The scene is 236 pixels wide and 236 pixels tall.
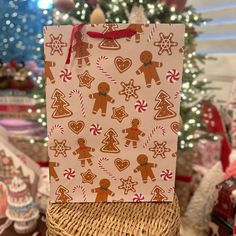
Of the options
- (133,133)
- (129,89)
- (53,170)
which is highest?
(129,89)

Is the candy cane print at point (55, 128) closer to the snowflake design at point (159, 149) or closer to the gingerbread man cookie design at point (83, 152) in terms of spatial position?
the gingerbread man cookie design at point (83, 152)

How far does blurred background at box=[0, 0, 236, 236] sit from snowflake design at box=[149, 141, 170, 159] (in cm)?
39

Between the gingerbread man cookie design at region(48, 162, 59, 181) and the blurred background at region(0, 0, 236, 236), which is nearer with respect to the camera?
the gingerbread man cookie design at region(48, 162, 59, 181)

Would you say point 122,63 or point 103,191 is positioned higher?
point 122,63

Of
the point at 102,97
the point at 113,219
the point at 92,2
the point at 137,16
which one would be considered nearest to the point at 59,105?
the point at 102,97

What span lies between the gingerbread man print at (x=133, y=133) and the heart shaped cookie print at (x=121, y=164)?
5cm

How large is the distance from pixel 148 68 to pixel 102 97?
142mm

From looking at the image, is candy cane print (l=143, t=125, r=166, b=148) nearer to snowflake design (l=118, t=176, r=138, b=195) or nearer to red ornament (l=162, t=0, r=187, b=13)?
snowflake design (l=118, t=176, r=138, b=195)

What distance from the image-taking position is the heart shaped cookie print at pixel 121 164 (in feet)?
2.92

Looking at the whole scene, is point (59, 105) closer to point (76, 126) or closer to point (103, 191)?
point (76, 126)

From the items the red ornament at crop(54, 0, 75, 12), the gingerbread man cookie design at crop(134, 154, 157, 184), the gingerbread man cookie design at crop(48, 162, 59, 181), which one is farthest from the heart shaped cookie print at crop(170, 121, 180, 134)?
the red ornament at crop(54, 0, 75, 12)

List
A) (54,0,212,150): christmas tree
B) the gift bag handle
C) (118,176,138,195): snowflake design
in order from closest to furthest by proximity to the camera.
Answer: the gift bag handle → (118,176,138,195): snowflake design → (54,0,212,150): christmas tree

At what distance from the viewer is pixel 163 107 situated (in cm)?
85

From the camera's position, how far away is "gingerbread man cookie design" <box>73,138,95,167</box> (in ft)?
2.87
